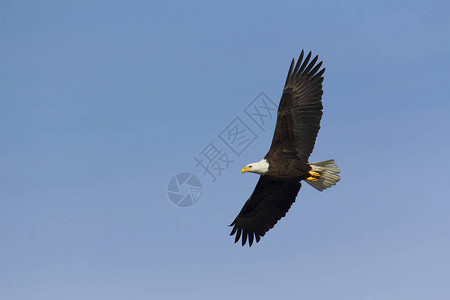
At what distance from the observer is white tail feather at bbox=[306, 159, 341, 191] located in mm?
16078

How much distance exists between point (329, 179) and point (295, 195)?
3.85ft

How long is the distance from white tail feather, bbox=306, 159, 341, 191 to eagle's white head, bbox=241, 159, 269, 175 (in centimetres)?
119

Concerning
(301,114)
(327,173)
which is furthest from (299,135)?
(327,173)

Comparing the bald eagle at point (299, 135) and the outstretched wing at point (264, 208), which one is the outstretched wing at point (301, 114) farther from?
the outstretched wing at point (264, 208)

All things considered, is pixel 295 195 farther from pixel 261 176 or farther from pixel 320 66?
pixel 320 66

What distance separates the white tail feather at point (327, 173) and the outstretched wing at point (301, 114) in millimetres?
508

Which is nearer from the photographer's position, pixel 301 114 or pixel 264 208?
pixel 301 114

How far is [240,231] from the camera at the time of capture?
1786 cm

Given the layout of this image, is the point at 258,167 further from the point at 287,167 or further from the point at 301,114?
the point at 301,114

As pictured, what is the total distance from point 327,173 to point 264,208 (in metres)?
2.14

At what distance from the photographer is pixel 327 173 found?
16.1m

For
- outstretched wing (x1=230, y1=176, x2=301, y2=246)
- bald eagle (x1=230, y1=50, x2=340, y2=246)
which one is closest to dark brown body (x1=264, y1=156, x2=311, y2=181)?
bald eagle (x1=230, y1=50, x2=340, y2=246)

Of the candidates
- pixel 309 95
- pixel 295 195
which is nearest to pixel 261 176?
pixel 295 195

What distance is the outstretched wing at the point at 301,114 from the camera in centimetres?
1565
